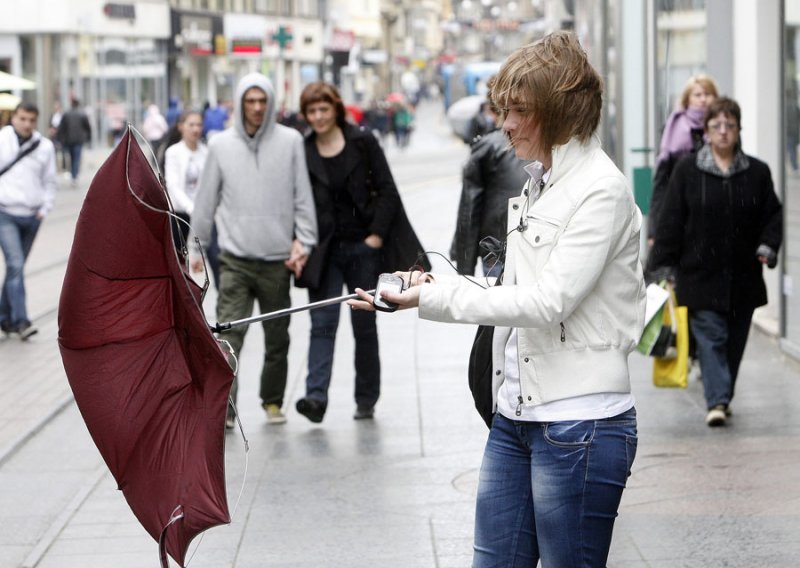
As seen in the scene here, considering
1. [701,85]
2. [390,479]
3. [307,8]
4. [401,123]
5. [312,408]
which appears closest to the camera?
[390,479]

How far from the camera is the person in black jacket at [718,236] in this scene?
8141 millimetres

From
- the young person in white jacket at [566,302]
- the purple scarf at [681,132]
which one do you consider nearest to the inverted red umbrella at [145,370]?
the young person in white jacket at [566,302]

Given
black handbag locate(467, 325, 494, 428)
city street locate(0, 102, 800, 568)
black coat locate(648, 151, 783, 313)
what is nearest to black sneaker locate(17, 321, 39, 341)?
city street locate(0, 102, 800, 568)

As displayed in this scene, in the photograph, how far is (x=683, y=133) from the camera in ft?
32.4

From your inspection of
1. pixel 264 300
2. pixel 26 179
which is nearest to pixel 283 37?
pixel 26 179

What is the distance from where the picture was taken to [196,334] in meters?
3.98

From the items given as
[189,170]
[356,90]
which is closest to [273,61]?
[356,90]

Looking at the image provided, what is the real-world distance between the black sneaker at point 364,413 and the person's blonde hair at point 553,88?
17.2ft

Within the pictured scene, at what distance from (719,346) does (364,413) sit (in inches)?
76.7

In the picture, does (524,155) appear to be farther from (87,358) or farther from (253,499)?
(253,499)

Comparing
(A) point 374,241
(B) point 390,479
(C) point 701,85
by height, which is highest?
(C) point 701,85

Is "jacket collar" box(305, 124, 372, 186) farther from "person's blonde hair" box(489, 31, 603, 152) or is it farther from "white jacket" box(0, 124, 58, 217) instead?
"person's blonde hair" box(489, 31, 603, 152)

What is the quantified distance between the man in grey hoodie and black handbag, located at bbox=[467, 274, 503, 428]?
179 inches

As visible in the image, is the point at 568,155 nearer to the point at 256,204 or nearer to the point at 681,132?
the point at 256,204
